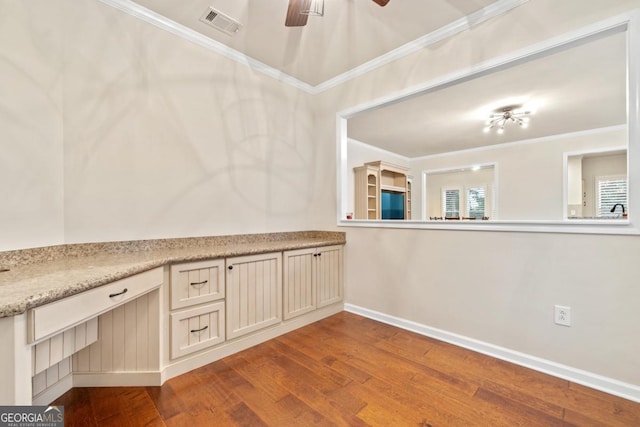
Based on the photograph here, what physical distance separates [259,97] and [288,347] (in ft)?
8.13

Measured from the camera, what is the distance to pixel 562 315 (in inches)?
74.0

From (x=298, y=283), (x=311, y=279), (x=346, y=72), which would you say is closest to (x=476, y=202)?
(x=346, y=72)

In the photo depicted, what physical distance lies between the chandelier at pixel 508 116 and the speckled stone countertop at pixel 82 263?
3.42 metres

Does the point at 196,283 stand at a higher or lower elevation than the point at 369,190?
lower

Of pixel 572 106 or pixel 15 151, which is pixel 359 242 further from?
pixel 572 106

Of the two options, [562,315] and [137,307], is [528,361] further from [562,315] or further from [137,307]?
[137,307]

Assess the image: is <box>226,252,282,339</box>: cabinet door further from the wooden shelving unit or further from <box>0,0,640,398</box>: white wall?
the wooden shelving unit

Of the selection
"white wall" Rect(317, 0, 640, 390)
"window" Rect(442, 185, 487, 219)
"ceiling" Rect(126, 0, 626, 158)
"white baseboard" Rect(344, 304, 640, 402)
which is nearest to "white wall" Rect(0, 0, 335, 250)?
"ceiling" Rect(126, 0, 626, 158)

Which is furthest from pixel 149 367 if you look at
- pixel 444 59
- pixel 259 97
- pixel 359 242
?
pixel 444 59

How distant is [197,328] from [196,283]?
1.09 feet

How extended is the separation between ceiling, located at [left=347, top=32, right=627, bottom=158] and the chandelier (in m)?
0.11

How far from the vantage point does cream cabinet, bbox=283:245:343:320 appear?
2.58 metres

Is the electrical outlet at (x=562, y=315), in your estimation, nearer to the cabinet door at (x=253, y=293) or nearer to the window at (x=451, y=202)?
the cabinet door at (x=253, y=293)

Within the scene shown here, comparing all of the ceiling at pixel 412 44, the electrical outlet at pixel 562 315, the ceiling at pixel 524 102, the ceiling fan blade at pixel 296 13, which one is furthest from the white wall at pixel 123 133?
the electrical outlet at pixel 562 315
